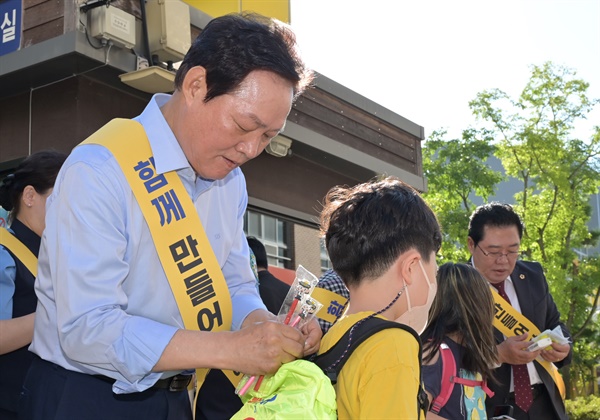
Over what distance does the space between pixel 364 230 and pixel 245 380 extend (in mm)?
696

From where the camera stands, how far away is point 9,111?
712 cm

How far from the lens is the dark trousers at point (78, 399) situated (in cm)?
238

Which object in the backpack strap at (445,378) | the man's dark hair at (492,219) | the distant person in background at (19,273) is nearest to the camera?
the distant person in background at (19,273)

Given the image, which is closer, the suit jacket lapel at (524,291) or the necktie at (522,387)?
the necktie at (522,387)

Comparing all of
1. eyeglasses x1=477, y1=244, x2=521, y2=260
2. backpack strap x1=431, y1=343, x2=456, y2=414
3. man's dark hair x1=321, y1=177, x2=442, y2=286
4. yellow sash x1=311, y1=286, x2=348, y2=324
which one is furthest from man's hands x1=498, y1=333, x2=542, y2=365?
man's dark hair x1=321, y1=177, x2=442, y2=286

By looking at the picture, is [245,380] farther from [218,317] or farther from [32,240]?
[32,240]

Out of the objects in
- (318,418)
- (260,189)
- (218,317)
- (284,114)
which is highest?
(260,189)

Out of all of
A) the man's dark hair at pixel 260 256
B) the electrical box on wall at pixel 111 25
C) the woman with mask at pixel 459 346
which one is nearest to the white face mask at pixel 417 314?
the woman with mask at pixel 459 346

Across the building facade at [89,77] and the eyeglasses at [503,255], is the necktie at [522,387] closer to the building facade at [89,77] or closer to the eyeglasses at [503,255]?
the eyeglasses at [503,255]

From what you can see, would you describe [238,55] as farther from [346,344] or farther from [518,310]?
[518,310]

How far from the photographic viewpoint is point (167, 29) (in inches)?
264

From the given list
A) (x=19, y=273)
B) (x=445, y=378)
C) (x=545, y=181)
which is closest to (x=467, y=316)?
(x=445, y=378)

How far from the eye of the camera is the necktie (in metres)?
4.97

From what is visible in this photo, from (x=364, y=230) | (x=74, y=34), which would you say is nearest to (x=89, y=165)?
(x=364, y=230)
